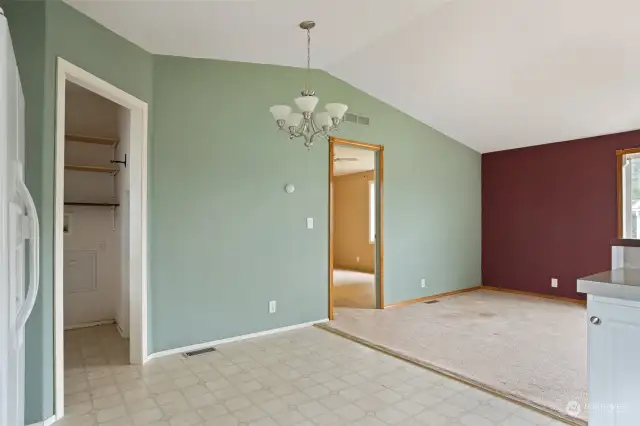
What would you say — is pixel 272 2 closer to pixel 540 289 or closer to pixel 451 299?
pixel 451 299

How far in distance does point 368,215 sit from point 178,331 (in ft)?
20.1

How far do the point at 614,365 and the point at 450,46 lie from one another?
3261 millimetres

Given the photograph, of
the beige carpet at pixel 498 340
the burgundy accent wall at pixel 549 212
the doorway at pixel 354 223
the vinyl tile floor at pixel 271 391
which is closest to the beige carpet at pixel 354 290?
the doorway at pixel 354 223

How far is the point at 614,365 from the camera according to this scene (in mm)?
1687

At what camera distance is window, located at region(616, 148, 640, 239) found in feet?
16.9

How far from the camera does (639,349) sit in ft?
5.28

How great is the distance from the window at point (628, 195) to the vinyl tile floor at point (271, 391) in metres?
3.88

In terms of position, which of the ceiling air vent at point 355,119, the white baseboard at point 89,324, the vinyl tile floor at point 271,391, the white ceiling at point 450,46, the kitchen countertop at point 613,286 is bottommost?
the vinyl tile floor at point 271,391

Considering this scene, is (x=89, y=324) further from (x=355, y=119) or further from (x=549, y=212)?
(x=549, y=212)

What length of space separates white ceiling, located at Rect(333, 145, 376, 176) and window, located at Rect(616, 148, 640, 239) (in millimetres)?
3257

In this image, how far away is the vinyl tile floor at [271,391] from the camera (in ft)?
8.12

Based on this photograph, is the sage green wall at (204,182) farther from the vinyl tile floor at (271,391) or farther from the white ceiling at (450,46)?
the vinyl tile floor at (271,391)

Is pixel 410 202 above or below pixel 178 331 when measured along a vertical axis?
above

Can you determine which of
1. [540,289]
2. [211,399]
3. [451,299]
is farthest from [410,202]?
[211,399]
